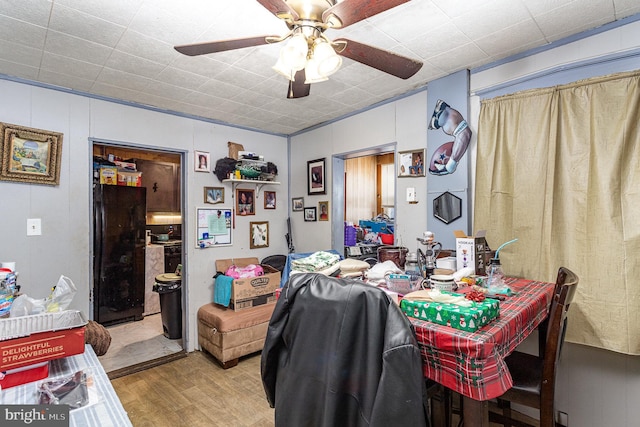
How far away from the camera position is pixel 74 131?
276 centimetres

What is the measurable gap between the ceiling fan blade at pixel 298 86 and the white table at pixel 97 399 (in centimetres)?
159

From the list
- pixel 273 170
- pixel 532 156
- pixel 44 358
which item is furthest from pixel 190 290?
pixel 532 156

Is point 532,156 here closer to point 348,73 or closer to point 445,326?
point 348,73

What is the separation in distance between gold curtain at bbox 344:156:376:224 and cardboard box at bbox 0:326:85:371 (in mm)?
3919

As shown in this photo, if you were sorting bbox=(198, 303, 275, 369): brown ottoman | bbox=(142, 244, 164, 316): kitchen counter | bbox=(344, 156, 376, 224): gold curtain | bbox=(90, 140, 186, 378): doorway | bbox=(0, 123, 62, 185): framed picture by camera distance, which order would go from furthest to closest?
1. bbox=(344, 156, 376, 224): gold curtain
2. bbox=(142, 244, 164, 316): kitchen counter
3. bbox=(90, 140, 186, 378): doorway
4. bbox=(198, 303, 275, 369): brown ottoman
5. bbox=(0, 123, 62, 185): framed picture

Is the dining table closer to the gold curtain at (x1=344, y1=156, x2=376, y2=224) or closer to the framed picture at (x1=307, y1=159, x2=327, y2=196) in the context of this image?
the framed picture at (x1=307, y1=159, x2=327, y2=196)

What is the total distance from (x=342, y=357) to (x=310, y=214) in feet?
9.85

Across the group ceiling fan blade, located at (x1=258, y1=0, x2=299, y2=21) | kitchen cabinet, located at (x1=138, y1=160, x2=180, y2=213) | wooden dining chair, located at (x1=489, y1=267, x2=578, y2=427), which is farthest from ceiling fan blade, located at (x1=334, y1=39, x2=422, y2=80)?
kitchen cabinet, located at (x1=138, y1=160, x2=180, y2=213)

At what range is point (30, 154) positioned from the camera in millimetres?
2537

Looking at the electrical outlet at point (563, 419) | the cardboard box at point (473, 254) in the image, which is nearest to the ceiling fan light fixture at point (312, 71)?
the cardboard box at point (473, 254)

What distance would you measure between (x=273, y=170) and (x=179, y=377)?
2.40 metres

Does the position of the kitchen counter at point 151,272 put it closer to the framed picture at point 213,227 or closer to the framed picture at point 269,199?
the framed picture at point 213,227

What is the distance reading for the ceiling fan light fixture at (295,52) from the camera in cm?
135

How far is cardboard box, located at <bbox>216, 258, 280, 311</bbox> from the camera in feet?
10.3
